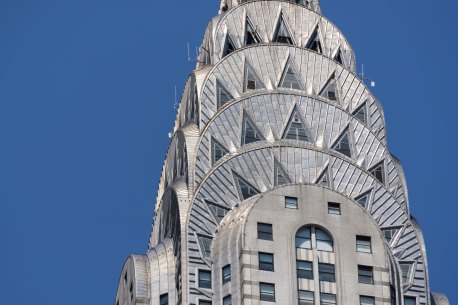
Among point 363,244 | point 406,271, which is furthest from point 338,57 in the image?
point 363,244

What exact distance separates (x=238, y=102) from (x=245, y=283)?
20.1 m

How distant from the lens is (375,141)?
173 metres

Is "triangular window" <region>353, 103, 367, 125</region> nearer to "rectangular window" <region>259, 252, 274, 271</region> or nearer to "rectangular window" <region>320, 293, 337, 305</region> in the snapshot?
"rectangular window" <region>259, 252, 274, 271</region>

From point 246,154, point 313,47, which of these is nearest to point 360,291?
point 246,154

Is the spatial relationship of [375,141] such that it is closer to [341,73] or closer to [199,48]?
[341,73]

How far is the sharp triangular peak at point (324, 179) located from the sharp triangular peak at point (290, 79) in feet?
32.4

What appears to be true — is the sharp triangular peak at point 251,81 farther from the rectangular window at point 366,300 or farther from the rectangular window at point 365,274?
the rectangular window at point 366,300

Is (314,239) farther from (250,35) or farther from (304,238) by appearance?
→ (250,35)

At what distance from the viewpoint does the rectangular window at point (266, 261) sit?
520 feet

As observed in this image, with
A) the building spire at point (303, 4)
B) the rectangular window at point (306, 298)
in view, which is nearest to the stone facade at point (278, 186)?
the rectangular window at point (306, 298)

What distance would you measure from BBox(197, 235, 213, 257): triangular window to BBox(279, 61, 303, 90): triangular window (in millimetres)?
17889

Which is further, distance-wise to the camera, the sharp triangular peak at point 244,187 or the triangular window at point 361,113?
the triangular window at point 361,113

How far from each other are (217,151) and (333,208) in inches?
466

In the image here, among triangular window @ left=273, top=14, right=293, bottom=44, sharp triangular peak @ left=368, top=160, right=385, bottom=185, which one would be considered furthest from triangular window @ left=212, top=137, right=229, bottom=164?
triangular window @ left=273, top=14, right=293, bottom=44
